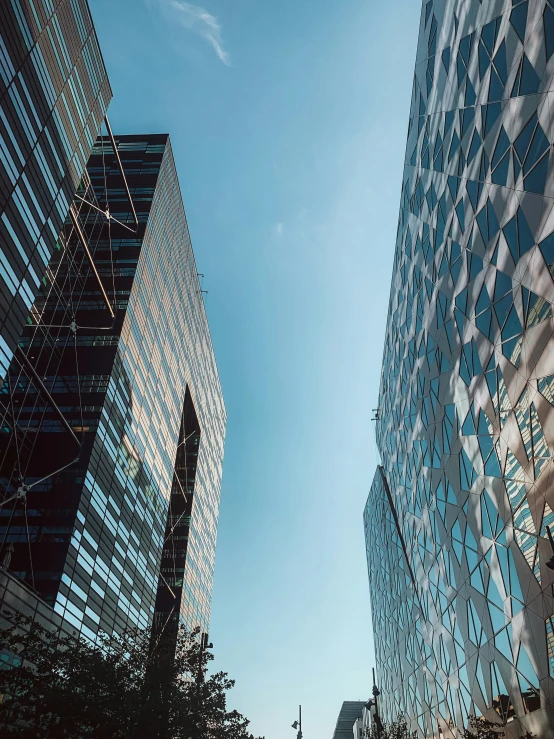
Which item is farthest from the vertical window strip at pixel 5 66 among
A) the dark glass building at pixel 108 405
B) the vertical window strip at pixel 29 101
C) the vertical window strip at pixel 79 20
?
the dark glass building at pixel 108 405

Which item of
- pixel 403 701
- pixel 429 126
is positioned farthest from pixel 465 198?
pixel 403 701

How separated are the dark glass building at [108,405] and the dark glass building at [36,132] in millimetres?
9066

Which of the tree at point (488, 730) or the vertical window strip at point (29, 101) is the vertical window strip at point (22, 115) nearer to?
the vertical window strip at point (29, 101)

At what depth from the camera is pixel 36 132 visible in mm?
35406

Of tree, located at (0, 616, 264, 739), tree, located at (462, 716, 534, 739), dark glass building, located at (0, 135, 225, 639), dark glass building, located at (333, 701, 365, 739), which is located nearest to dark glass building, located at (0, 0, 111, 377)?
dark glass building, located at (0, 135, 225, 639)

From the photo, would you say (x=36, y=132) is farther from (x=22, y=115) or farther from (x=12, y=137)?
(x=12, y=137)

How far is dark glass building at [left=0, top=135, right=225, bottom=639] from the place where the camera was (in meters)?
44.4

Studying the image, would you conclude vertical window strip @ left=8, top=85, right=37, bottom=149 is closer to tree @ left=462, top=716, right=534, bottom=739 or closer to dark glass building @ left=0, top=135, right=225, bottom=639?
dark glass building @ left=0, top=135, right=225, bottom=639

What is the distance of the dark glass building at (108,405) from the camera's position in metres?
44.4

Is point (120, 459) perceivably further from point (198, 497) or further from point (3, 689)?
point (198, 497)

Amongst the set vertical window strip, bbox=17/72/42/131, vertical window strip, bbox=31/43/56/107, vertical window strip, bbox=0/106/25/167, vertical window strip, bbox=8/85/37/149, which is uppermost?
vertical window strip, bbox=31/43/56/107

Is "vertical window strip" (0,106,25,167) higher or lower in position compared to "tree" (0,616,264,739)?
higher

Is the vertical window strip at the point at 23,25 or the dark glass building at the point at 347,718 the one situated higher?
the vertical window strip at the point at 23,25

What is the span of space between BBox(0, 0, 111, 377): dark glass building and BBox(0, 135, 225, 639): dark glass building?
29.7 ft
